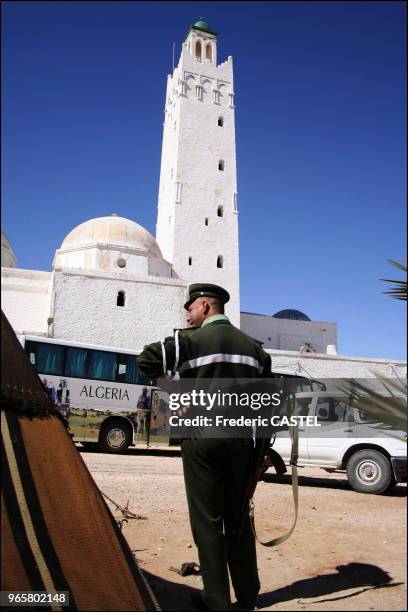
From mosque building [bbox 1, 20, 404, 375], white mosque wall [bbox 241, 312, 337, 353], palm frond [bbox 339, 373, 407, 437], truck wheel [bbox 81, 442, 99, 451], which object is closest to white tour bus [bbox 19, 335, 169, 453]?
truck wheel [bbox 81, 442, 99, 451]

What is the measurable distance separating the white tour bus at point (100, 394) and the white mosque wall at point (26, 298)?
1218cm

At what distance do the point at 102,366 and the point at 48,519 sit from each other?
Answer: 11.1 m

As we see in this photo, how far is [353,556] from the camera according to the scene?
2.15 m

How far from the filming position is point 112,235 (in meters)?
27.3

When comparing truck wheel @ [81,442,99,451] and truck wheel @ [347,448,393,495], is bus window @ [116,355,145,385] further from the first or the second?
truck wheel @ [347,448,393,495]

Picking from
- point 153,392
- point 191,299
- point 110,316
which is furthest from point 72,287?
point 191,299

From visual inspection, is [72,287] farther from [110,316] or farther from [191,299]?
[191,299]

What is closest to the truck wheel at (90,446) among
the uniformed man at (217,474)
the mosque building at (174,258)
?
the mosque building at (174,258)

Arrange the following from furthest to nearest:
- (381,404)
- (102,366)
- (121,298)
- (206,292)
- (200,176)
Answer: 1. (200,176)
2. (121,298)
3. (102,366)
4. (206,292)
5. (381,404)

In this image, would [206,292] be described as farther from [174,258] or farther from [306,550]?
[174,258]

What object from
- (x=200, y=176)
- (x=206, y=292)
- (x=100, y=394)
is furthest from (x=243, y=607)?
(x=200, y=176)

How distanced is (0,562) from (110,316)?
22.9 m

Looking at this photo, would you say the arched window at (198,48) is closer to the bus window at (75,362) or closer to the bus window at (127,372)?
the bus window at (127,372)

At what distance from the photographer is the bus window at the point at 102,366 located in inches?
513
